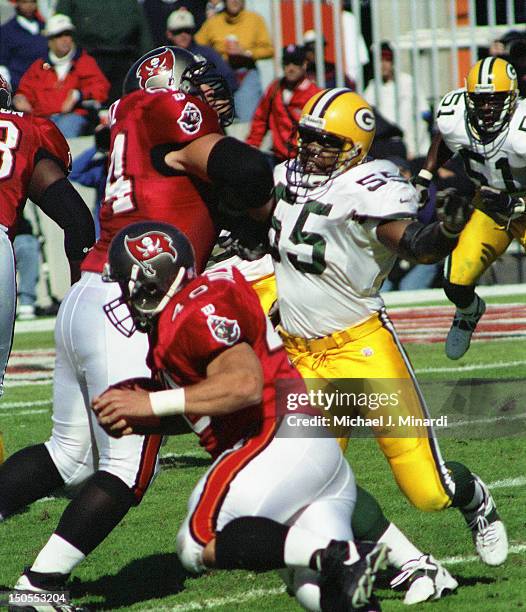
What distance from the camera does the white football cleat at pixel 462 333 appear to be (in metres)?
7.82

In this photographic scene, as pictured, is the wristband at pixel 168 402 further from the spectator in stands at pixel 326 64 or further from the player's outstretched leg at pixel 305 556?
the spectator in stands at pixel 326 64

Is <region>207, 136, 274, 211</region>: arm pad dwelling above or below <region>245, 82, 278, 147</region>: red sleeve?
above

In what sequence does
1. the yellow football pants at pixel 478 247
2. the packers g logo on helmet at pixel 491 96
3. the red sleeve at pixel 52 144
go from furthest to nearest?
the yellow football pants at pixel 478 247 → the packers g logo on helmet at pixel 491 96 → the red sleeve at pixel 52 144

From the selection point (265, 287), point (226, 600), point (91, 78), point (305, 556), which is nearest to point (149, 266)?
point (305, 556)

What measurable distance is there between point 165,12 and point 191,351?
9.55 m

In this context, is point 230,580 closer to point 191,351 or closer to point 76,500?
point 76,500

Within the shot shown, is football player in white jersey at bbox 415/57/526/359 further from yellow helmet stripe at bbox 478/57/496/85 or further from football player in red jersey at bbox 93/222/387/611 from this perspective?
football player in red jersey at bbox 93/222/387/611

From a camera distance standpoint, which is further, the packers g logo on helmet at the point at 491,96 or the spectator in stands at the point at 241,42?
the spectator in stands at the point at 241,42

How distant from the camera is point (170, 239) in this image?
12.1 ft

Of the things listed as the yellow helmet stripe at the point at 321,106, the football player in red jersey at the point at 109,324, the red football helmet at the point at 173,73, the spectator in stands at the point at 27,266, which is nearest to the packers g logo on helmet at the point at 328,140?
the yellow helmet stripe at the point at 321,106

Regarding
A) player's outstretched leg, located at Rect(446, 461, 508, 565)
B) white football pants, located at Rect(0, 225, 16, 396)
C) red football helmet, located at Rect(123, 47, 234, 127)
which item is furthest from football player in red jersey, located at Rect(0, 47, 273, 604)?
player's outstretched leg, located at Rect(446, 461, 508, 565)

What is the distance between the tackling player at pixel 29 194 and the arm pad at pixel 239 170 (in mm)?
875

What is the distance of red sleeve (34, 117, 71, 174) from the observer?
16.5 ft

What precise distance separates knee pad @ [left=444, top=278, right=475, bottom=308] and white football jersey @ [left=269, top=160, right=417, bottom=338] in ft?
10.5
